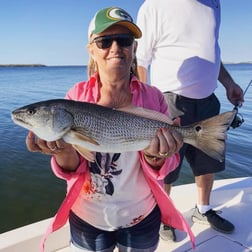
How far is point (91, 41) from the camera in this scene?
2.03 metres

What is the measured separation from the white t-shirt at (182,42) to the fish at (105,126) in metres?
1.24

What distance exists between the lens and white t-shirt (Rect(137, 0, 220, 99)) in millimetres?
3104

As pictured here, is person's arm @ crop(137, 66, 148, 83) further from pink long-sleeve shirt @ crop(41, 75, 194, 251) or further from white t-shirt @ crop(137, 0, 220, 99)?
pink long-sleeve shirt @ crop(41, 75, 194, 251)

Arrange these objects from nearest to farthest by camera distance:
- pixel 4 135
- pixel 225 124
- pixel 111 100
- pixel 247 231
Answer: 1. pixel 225 124
2. pixel 111 100
3. pixel 247 231
4. pixel 4 135

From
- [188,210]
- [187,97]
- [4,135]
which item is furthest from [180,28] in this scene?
[4,135]

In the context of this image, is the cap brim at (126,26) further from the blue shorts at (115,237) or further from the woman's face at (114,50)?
the blue shorts at (115,237)

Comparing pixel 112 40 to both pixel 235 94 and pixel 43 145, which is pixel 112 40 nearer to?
pixel 43 145

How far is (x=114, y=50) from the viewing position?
1.93 m

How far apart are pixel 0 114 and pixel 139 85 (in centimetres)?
1265

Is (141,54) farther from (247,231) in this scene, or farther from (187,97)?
(247,231)

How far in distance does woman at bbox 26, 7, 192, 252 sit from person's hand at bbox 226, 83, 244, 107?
1704 mm

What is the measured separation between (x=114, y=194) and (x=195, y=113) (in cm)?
153

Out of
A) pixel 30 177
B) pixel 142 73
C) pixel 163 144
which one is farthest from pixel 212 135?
pixel 30 177

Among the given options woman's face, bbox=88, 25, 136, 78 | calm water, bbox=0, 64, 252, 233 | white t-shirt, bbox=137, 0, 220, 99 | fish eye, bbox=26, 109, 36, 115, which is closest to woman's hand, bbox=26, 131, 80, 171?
fish eye, bbox=26, 109, 36, 115
